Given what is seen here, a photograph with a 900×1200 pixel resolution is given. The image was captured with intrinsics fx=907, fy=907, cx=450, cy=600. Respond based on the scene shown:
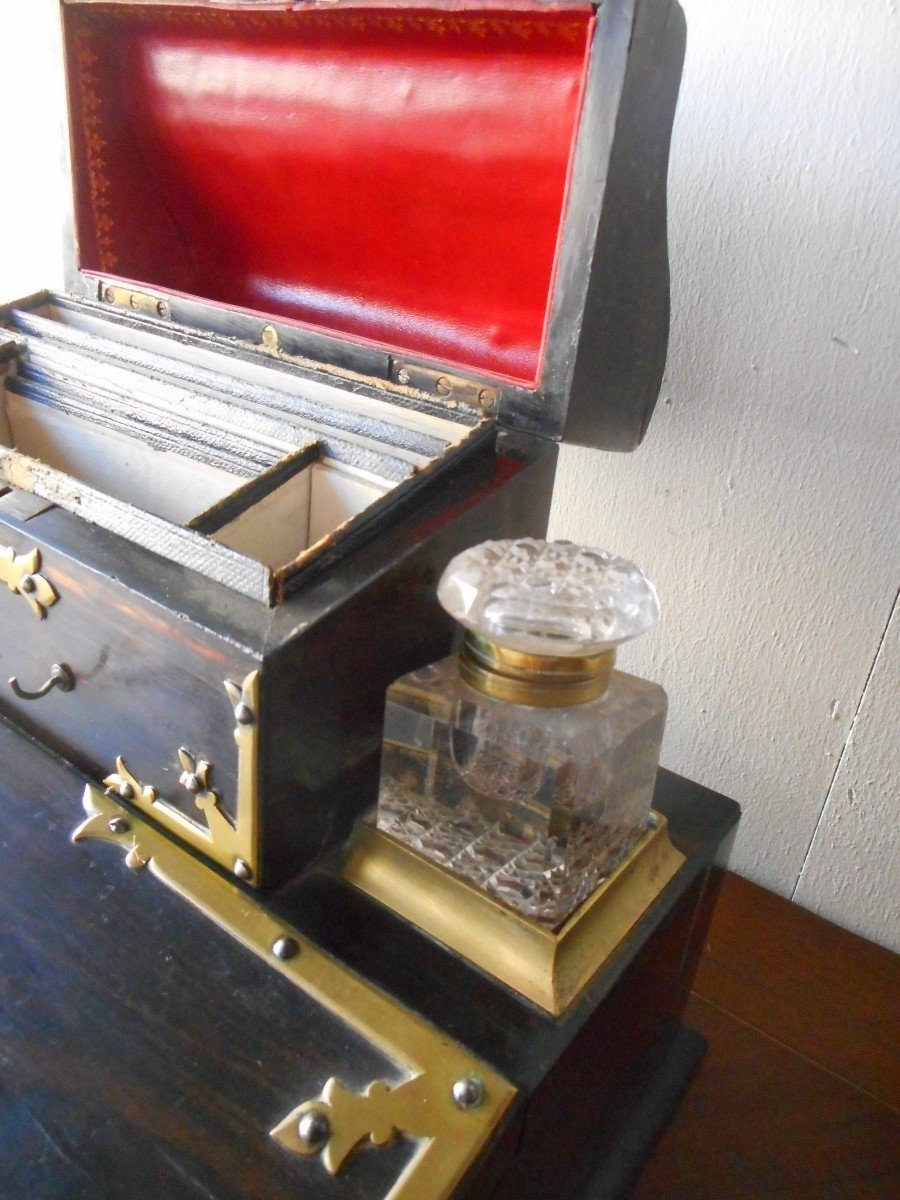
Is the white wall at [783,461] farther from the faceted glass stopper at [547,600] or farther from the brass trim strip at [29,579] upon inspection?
the brass trim strip at [29,579]

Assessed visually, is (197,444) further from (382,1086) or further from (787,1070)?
(787,1070)

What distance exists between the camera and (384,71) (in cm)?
83

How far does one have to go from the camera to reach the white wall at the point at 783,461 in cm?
84

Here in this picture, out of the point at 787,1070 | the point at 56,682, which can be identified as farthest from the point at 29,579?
the point at 787,1070

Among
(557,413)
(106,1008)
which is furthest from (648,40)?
(106,1008)

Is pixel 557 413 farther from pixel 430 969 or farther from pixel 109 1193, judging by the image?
pixel 109 1193

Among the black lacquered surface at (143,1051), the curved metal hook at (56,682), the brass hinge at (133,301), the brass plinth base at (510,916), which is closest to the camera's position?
the black lacquered surface at (143,1051)

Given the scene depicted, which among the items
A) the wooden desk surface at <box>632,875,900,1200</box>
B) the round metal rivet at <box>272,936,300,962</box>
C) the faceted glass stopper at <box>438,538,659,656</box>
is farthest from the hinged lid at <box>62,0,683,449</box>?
the wooden desk surface at <box>632,875,900,1200</box>

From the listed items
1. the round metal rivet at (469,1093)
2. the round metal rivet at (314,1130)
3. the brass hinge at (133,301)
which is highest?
the brass hinge at (133,301)

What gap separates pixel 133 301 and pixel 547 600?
67 centimetres

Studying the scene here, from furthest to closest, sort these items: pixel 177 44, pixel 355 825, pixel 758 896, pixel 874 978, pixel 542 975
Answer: pixel 758 896 → pixel 874 978 → pixel 177 44 → pixel 355 825 → pixel 542 975

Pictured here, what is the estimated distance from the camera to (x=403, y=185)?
2.94 ft

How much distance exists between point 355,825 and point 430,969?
0.43 feet

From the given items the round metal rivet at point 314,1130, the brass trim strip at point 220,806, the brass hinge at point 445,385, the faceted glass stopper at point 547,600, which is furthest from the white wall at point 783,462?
the round metal rivet at point 314,1130
